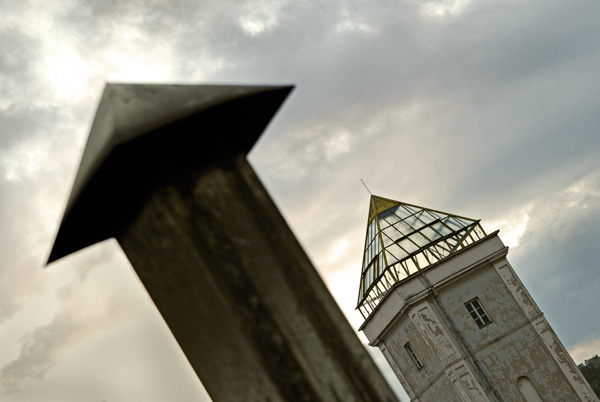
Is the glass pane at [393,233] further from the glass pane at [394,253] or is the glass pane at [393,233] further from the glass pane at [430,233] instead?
the glass pane at [430,233]

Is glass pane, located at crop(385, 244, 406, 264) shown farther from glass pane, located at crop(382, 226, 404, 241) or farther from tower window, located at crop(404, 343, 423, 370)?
tower window, located at crop(404, 343, 423, 370)

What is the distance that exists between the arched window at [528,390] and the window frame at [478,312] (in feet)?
8.17

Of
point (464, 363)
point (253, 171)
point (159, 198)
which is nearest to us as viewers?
point (159, 198)

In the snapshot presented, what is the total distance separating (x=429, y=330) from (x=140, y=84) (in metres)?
22.7

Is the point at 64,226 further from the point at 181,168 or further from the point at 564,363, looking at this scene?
the point at 564,363

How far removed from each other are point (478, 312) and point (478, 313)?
6cm

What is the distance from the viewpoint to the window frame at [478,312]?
2338 cm

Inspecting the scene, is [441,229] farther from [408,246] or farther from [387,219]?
[387,219]

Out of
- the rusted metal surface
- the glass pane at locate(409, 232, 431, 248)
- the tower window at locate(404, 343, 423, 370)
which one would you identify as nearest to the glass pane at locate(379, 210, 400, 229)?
the glass pane at locate(409, 232, 431, 248)

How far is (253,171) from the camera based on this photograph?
173 centimetres

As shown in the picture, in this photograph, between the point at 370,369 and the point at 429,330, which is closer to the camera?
the point at 370,369

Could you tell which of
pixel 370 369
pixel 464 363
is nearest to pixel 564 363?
pixel 464 363

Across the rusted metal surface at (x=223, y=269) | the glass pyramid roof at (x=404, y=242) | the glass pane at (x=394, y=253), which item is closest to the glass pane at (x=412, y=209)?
the glass pyramid roof at (x=404, y=242)

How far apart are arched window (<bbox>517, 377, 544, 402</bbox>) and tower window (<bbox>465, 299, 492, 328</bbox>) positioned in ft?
8.18
